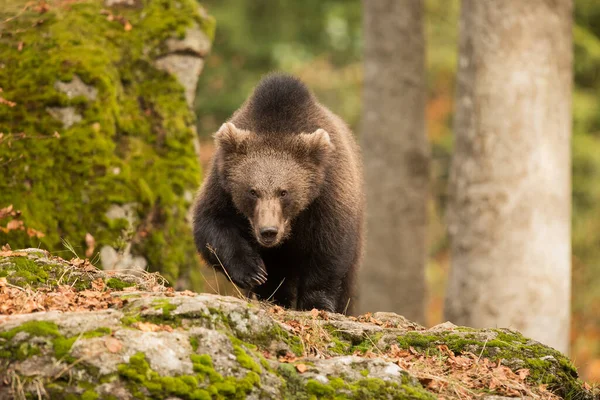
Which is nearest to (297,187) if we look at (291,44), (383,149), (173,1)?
(173,1)

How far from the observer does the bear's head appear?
7.42 m

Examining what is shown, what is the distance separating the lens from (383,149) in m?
14.9

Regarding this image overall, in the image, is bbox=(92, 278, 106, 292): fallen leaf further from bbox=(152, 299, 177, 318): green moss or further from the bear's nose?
the bear's nose

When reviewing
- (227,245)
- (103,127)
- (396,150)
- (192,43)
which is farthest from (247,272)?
(396,150)

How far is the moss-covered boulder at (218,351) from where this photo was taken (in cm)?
421

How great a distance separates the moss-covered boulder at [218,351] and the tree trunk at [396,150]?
8.62 meters

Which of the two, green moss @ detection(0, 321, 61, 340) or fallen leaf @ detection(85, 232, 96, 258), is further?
fallen leaf @ detection(85, 232, 96, 258)

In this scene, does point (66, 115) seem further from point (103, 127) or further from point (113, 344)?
point (113, 344)

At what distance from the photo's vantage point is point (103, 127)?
8.57 metres

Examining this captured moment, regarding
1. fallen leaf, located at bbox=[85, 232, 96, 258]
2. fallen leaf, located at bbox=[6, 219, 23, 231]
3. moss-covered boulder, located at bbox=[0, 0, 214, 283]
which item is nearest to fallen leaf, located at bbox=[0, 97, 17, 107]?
moss-covered boulder, located at bbox=[0, 0, 214, 283]

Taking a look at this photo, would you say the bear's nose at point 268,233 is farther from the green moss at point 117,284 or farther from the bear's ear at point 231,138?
the green moss at point 117,284

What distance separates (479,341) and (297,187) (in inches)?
92.7

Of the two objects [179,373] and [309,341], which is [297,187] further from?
[179,373]

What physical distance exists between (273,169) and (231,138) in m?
0.46
